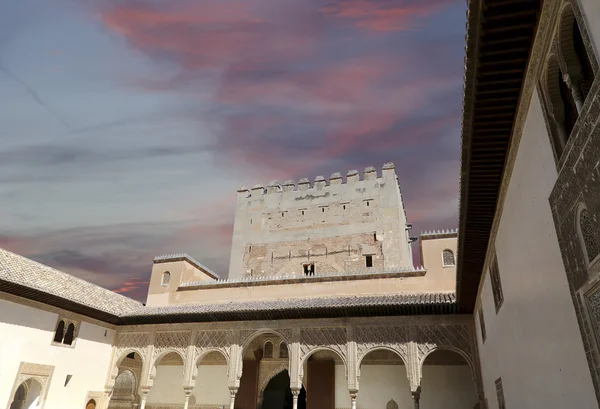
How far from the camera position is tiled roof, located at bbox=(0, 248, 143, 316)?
35.5 feet

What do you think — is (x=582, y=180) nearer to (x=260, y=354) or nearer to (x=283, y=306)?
(x=283, y=306)

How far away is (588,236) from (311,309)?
921 centimetres

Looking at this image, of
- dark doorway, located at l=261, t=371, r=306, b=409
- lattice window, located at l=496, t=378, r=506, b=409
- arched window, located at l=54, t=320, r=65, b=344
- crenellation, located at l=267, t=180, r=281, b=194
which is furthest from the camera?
crenellation, located at l=267, t=180, r=281, b=194

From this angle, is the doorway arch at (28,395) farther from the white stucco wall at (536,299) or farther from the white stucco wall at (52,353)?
the white stucco wall at (536,299)

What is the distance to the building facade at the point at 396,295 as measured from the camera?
3.43m

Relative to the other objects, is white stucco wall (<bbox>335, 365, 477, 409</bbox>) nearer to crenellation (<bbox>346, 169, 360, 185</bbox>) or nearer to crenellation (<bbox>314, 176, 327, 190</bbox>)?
crenellation (<bbox>346, 169, 360, 185</bbox>)

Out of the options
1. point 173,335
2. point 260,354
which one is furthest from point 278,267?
point 173,335

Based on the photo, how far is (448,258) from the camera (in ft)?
48.0

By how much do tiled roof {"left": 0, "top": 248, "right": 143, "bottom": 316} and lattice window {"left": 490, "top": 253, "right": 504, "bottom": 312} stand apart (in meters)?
10.7

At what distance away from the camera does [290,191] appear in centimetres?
2409

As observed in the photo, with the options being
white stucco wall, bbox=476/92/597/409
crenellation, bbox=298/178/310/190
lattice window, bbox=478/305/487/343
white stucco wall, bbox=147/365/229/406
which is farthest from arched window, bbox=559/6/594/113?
crenellation, bbox=298/178/310/190

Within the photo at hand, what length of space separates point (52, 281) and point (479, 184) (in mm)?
11723

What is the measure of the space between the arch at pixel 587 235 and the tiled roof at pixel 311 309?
8090mm

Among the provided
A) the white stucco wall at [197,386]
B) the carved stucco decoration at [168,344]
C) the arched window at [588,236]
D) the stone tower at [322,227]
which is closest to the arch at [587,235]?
the arched window at [588,236]
